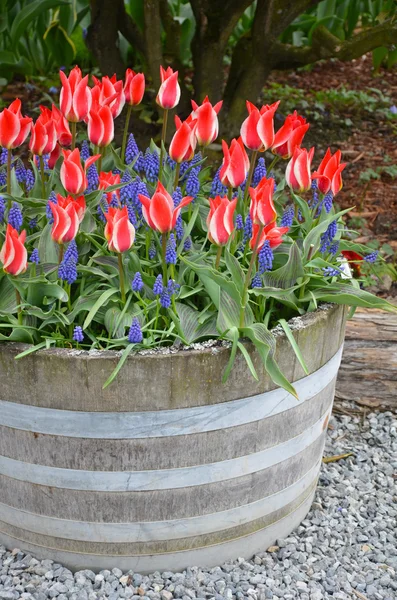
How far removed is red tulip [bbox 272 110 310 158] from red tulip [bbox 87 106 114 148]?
42cm

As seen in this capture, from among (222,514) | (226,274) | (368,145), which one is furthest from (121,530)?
(368,145)

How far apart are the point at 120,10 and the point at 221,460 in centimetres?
329

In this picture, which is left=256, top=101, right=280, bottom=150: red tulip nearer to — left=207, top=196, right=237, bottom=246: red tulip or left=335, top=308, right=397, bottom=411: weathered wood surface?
left=207, top=196, right=237, bottom=246: red tulip

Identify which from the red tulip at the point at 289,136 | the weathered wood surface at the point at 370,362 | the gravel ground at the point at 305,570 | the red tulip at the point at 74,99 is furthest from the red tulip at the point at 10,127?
the weathered wood surface at the point at 370,362

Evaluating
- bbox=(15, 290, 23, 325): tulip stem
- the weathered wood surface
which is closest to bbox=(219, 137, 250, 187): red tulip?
bbox=(15, 290, 23, 325): tulip stem

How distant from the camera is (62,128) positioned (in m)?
2.20

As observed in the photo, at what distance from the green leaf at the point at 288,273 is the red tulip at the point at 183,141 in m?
0.34

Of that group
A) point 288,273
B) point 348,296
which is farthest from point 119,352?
point 348,296

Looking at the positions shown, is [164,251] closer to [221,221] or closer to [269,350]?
[221,221]

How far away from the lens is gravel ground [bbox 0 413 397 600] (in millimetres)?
2070

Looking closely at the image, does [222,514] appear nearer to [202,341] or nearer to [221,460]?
[221,460]

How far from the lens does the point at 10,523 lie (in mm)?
2125

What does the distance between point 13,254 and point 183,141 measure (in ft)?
1.59

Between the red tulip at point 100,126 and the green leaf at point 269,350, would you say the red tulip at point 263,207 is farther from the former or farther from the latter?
the red tulip at point 100,126
